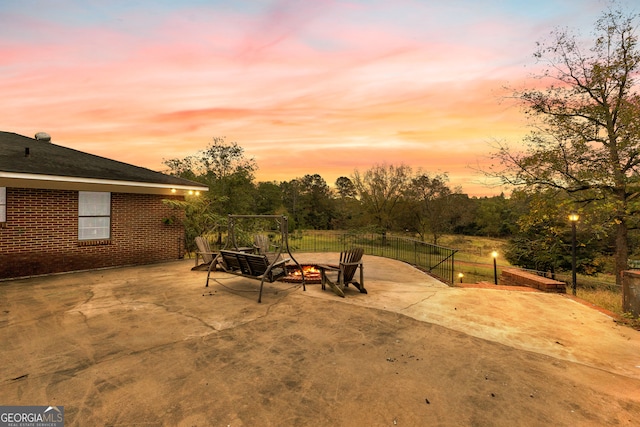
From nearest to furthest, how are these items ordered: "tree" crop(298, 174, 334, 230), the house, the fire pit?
the fire pit
the house
"tree" crop(298, 174, 334, 230)

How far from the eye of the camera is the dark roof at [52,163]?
24.2 feet

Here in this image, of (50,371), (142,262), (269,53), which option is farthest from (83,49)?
(50,371)

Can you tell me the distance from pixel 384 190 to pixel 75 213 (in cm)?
2699

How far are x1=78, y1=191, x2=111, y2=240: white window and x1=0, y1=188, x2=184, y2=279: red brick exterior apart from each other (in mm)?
173

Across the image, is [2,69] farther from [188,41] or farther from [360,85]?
[360,85]

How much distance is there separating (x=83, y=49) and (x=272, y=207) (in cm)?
3426

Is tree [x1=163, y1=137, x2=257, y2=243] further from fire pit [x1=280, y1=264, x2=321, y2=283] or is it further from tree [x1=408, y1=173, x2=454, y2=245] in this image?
tree [x1=408, y1=173, x2=454, y2=245]

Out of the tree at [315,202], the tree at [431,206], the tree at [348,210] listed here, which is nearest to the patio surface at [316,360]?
the tree at [431,206]

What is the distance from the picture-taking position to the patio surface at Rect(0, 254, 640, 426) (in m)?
2.59

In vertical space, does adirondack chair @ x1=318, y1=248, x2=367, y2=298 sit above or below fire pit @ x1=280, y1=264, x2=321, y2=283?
above

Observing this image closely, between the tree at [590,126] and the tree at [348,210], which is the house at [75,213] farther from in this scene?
the tree at [348,210]

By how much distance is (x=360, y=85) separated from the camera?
12.9 m

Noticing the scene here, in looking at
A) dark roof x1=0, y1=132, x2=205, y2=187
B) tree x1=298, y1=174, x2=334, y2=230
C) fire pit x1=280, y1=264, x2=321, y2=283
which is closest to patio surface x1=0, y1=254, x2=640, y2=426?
fire pit x1=280, y1=264, x2=321, y2=283

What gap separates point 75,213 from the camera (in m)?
8.98
